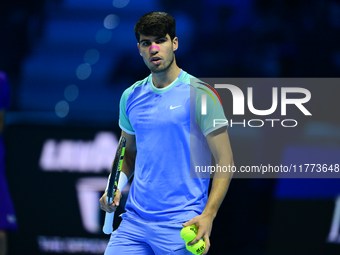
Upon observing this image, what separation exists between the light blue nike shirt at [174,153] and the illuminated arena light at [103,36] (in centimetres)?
235

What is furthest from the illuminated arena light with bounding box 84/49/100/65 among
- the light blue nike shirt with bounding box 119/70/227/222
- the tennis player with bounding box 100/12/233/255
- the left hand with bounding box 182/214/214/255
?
the left hand with bounding box 182/214/214/255

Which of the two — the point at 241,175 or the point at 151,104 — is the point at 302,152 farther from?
the point at 151,104

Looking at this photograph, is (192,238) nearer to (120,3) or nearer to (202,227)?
(202,227)

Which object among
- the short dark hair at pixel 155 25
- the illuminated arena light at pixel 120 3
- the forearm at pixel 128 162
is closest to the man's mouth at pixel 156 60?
the short dark hair at pixel 155 25

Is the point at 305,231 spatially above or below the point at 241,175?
below

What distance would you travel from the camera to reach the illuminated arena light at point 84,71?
464 centimetres

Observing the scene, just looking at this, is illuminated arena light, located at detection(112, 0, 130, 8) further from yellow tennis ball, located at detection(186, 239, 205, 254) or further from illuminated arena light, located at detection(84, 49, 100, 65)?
yellow tennis ball, located at detection(186, 239, 205, 254)

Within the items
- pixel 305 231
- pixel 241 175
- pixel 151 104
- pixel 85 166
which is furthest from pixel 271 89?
pixel 151 104

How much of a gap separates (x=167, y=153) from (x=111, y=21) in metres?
2.70

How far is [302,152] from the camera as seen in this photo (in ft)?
14.9

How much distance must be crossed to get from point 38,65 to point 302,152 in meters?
2.91

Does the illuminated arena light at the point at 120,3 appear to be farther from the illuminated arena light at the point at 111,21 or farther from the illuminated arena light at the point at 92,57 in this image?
the illuminated arena light at the point at 92,57

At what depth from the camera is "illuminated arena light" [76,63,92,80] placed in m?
4.64

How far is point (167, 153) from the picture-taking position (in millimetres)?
2365
